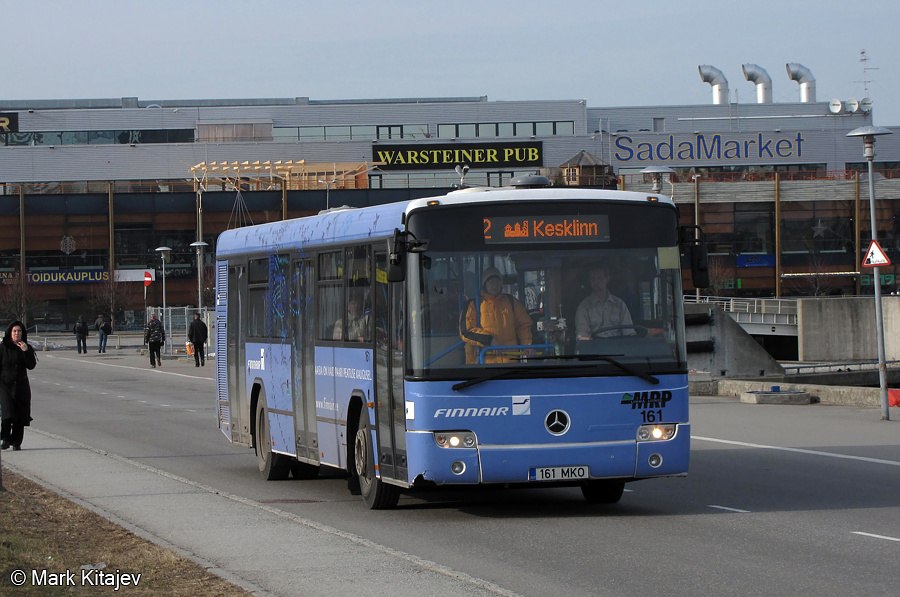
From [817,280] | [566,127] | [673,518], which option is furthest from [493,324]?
[566,127]

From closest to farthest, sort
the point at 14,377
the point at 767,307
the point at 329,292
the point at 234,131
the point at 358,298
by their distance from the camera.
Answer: the point at 358,298
the point at 329,292
the point at 14,377
the point at 767,307
the point at 234,131

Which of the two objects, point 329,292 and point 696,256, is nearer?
point 696,256

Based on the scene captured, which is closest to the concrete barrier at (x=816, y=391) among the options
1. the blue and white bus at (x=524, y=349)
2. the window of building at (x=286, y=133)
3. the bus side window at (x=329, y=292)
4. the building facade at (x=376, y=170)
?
the bus side window at (x=329, y=292)

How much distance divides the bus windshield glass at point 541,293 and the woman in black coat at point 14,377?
27.3 feet

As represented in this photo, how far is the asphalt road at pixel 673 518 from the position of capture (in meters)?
8.01

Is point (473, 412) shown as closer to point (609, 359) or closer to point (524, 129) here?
point (609, 359)

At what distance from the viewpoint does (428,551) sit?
9109 millimetres

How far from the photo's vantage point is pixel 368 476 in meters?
11.2

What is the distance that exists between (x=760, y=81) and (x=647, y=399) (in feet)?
322

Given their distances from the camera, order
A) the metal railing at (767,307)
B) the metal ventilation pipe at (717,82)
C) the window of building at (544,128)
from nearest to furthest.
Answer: the metal railing at (767,307) < the window of building at (544,128) < the metal ventilation pipe at (717,82)

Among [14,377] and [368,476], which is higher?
[14,377]

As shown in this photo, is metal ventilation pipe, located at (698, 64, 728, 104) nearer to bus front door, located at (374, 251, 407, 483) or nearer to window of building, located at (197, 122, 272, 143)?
window of building, located at (197, 122, 272, 143)

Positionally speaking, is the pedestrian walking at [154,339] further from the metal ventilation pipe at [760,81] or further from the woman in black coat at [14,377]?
the metal ventilation pipe at [760,81]

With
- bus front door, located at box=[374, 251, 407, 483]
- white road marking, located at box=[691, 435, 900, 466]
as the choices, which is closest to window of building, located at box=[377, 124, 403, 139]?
white road marking, located at box=[691, 435, 900, 466]
